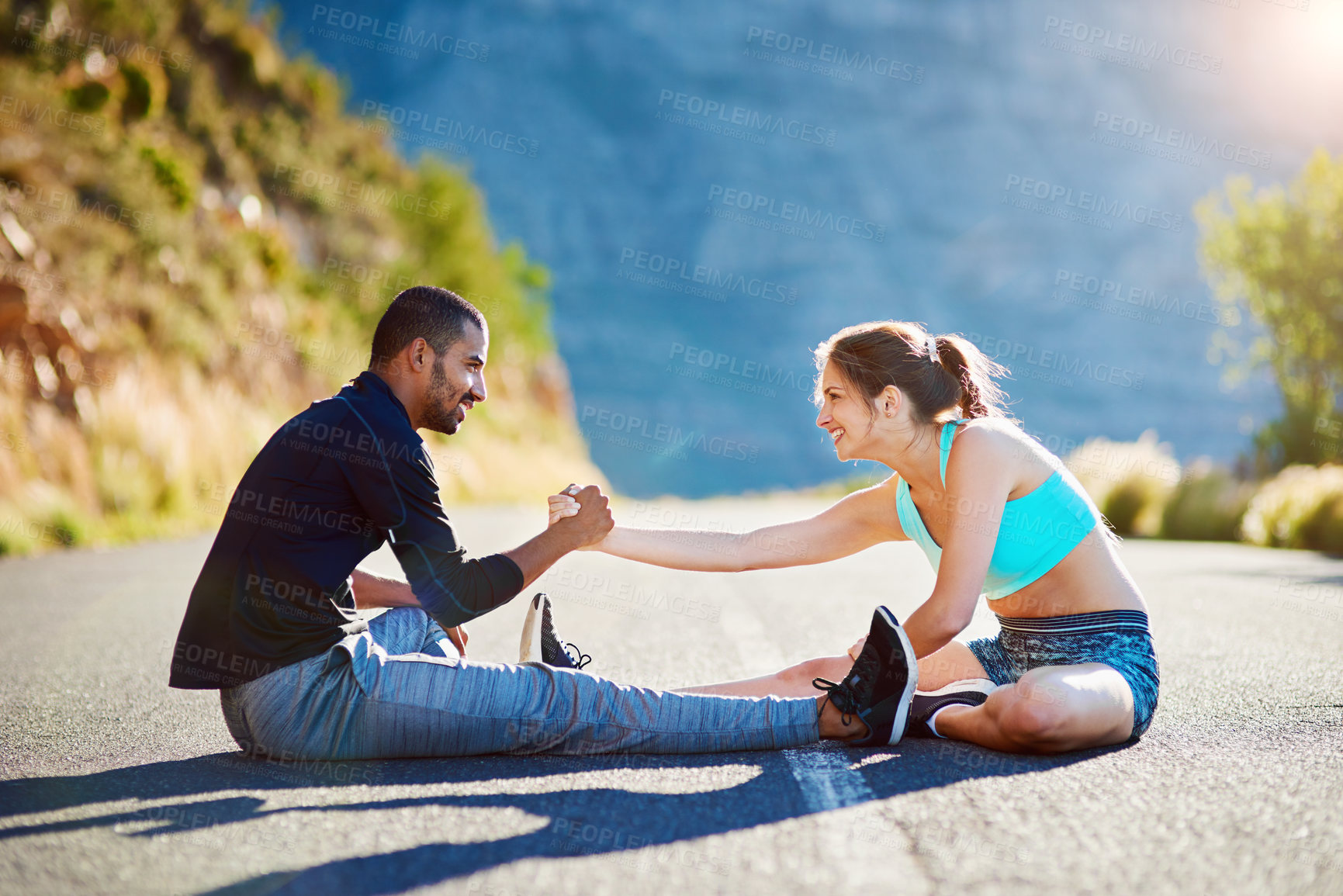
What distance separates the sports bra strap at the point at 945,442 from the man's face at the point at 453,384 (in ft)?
5.15

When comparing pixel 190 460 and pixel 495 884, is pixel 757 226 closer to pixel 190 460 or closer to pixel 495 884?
pixel 190 460

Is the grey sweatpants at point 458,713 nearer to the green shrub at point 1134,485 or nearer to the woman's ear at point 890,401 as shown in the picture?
the woman's ear at point 890,401

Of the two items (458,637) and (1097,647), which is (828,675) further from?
(458,637)

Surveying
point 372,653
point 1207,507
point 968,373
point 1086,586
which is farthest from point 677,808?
point 1207,507

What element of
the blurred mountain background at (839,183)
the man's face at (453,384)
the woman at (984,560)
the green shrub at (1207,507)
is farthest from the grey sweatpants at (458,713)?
the blurred mountain background at (839,183)

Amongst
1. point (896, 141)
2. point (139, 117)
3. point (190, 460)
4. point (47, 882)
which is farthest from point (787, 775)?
point (896, 141)

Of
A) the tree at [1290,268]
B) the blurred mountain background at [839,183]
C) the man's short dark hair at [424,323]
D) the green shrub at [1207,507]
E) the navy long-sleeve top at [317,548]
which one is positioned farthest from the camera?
the blurred mountain background at [839,183]

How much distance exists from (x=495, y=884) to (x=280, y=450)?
1584 millimetres

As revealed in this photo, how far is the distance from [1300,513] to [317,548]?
46.8ft

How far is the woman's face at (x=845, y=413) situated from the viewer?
3.60 m

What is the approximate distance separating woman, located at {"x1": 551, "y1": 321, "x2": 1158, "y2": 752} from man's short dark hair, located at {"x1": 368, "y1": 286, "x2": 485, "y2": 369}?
0.86 metres

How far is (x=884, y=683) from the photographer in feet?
10.3

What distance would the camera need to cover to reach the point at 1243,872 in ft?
6.63

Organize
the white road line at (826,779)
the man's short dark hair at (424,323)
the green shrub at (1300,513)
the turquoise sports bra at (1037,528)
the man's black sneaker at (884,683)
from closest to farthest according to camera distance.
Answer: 1. the white road line at (826,779)
2. the man's black sneaker at (884,683)
3. the man's short dark hair at (424,323)
4. the turquoise sports bra at (1037,528)
5. the green shrub at (1300,513)
